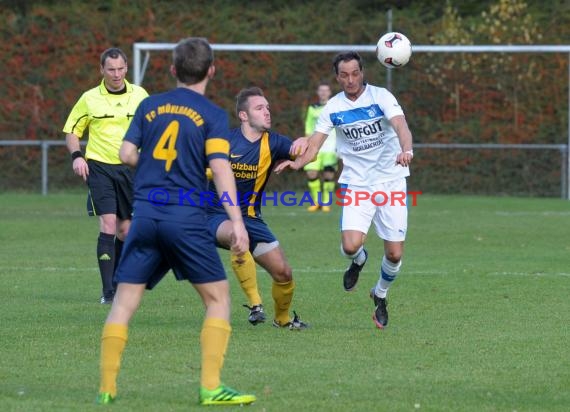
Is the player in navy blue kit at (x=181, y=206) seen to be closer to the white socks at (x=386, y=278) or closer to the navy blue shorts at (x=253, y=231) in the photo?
the navy blue shorts at (x=253, y=231)

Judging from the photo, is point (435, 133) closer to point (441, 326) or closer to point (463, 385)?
point (441, 326)

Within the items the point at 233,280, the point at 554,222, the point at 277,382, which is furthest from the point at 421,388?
the point at 554,222

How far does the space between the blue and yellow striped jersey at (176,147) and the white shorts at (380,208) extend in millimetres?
3643

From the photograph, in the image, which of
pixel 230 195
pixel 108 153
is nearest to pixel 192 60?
pixel 230 195

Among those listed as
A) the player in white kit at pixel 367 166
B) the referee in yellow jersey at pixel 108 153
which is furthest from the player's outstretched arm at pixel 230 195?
the referee in yellow jersey at pixel 108 153

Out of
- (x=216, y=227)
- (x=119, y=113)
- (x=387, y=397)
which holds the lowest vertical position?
(x=387, y=397)

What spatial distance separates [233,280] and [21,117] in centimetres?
1670

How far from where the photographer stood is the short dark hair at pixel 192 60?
632 centimetres

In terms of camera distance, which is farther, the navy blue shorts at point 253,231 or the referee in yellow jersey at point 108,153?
the referee in yellow jersey at point 108,153

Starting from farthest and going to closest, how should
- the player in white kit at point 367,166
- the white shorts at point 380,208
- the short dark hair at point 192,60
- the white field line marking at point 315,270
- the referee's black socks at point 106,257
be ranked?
the white field line marking at point 315,270
the referee's black socks at point 106,257
the white shorts at point 380,208
the player in white kit at point 367,166
the short dark hair at point 192,60

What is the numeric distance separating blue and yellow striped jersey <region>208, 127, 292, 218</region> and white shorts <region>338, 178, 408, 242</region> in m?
0.80

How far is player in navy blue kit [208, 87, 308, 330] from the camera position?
935cm

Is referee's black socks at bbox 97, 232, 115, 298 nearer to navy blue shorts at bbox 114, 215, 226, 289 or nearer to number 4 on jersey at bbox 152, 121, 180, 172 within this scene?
navy blue shorts at bbox 114, 215, 226, 289

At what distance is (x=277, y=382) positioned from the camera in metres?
7.12
